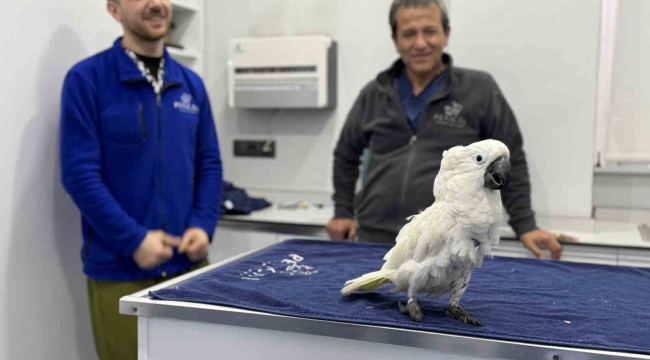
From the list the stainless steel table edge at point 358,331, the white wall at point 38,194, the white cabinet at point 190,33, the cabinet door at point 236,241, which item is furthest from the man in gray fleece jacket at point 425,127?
the white cabinet at point 190,33

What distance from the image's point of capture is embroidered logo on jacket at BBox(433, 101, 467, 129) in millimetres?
1872

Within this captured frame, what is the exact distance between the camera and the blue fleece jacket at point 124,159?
65.8 inches

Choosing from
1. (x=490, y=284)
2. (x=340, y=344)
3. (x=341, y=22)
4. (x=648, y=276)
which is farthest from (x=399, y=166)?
(x=341, y=22)

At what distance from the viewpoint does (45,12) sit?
186cm

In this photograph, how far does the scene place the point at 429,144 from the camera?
188 cm

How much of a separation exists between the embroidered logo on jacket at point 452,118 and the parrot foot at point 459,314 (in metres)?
0.87

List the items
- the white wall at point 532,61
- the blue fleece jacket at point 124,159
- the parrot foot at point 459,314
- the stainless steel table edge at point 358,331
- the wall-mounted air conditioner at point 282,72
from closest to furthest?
the stainless steel table edge at point 358,331 < the parrot foot at point 459,314 < the blue fleece jacket at point 124,159 < the white wall at point 532,61 < the wall-mounted air conditioner at point 282,72

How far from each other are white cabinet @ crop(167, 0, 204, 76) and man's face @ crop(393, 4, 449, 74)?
4.57ft

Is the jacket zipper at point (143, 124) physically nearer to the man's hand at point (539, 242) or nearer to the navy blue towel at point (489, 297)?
the navy blue towel at point (489, 297)

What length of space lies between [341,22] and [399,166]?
3.91 ft

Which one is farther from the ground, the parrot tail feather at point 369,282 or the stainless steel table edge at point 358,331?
the parrot tail feather at point 369,282

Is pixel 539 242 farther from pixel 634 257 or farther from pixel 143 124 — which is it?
pixel 143 124

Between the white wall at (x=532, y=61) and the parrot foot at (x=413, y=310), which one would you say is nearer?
the parrot foot at (x=413, y=310)

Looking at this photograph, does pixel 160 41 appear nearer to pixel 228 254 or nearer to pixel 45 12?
pixel 45 12
